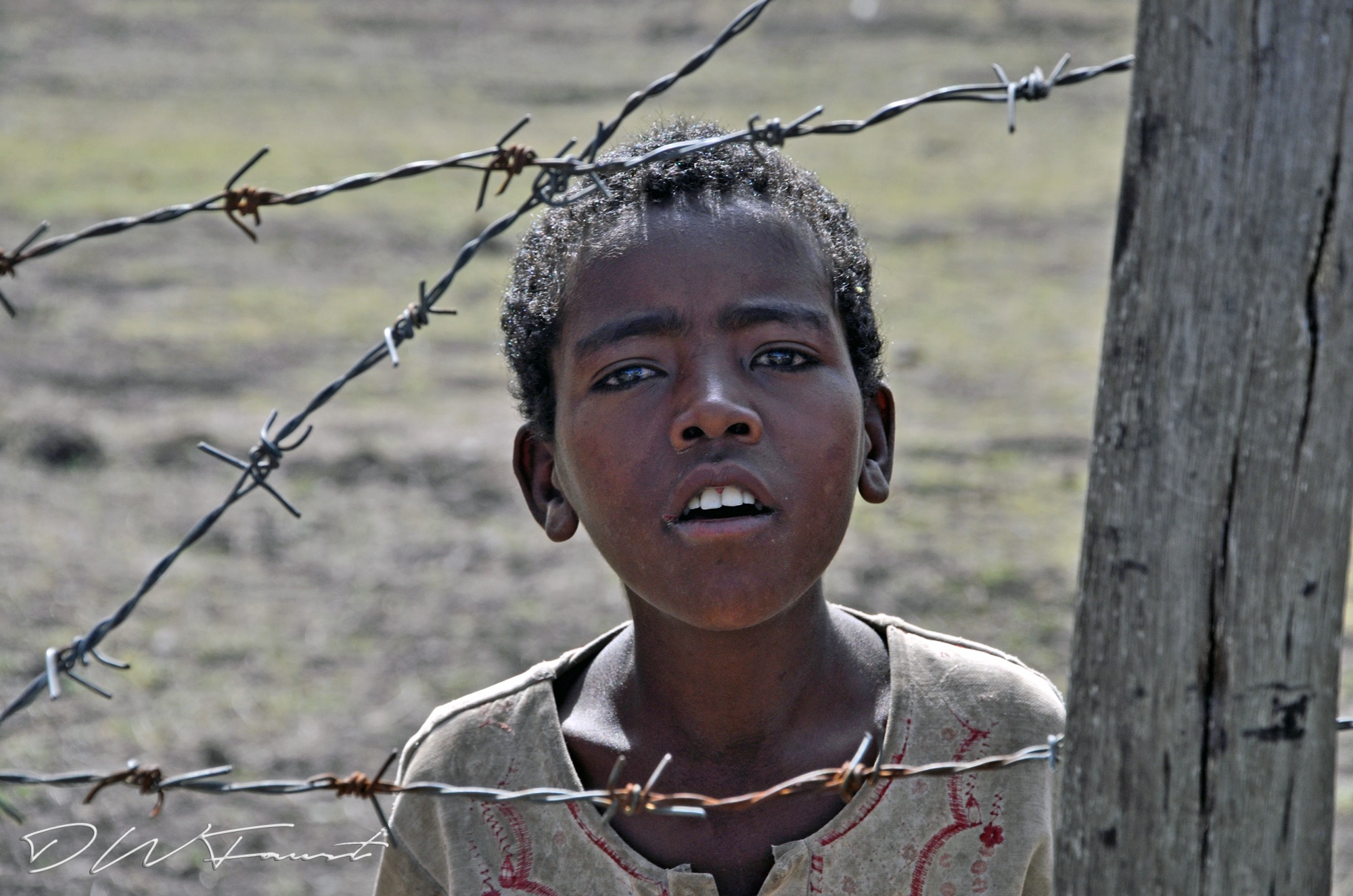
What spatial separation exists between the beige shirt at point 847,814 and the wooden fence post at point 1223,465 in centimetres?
62

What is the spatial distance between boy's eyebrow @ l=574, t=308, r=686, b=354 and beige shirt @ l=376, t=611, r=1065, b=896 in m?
0.51

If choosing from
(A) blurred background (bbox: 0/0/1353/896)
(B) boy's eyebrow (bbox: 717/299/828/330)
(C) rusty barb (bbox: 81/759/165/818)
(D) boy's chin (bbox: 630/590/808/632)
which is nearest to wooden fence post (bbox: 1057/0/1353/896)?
(D) boy's chin (bbox: 630/590/808/632)

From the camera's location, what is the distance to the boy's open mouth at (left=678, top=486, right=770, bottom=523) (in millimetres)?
1710

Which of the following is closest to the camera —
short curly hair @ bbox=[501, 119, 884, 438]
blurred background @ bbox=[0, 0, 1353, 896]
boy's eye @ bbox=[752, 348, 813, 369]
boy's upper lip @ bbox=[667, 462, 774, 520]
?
boy's upper lip @ bbox=[667, 462, 774, 520]

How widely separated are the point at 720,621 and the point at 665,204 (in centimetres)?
55

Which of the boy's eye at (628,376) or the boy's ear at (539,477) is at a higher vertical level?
the boy's eye at (628,376)

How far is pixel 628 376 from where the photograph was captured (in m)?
1.81

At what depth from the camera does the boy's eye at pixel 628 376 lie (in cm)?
180

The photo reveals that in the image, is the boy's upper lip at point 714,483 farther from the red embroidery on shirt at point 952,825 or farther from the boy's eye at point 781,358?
the red embroidery on shirt at point 952,825

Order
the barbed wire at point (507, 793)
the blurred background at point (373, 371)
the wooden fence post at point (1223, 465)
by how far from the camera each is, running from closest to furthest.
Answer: the wooden fence post at point (1223, 465)
the barbed wire at point (507, 793)
the blurred background at point (373, 371)

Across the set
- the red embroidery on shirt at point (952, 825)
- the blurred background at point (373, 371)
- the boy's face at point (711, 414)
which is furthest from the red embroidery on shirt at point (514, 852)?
the blurred background at point (373, 371)

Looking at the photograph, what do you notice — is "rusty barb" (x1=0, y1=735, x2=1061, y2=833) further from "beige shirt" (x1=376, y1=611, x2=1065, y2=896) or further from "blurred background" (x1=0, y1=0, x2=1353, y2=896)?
"blurred background" (x1=0, y1=0, x2=1353, y2=896)

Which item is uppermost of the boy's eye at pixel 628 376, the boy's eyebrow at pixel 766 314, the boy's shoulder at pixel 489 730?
the boy's eyebrow at pixel 766 314

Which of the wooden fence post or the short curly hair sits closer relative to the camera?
the wooden fence post
